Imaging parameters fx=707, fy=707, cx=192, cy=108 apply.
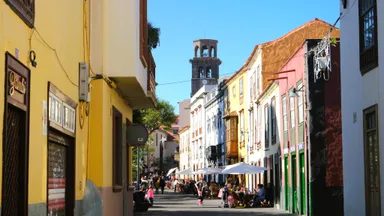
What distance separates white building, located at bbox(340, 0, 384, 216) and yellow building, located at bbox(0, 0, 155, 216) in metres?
5.03

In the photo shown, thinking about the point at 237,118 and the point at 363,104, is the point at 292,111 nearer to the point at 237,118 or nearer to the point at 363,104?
the point at 363,104

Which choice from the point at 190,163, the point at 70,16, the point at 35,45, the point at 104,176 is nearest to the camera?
the point at 35,45

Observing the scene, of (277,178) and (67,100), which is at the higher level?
(67,100)

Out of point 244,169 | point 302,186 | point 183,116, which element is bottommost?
point 302,186

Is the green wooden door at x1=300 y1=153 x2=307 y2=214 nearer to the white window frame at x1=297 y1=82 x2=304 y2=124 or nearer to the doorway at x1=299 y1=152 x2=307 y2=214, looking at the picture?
the doorway at x1=299 y1=152 x2=307 y2=214

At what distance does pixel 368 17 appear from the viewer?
1616 centimetres

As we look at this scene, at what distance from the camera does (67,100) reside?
34.9 feet

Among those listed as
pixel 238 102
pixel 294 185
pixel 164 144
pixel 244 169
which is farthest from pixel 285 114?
pixel 164 144

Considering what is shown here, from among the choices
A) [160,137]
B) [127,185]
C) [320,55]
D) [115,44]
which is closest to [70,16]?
[115,44]

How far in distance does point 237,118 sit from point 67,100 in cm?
3848

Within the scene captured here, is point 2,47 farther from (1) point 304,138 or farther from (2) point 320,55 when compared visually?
(1) point 304,138

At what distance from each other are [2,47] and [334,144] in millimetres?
20297

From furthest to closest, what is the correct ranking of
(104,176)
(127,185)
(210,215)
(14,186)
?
1. (210,215)
2. (127,185)
3. (104,176)
4. (14,186)

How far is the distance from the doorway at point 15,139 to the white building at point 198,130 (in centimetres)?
5767
